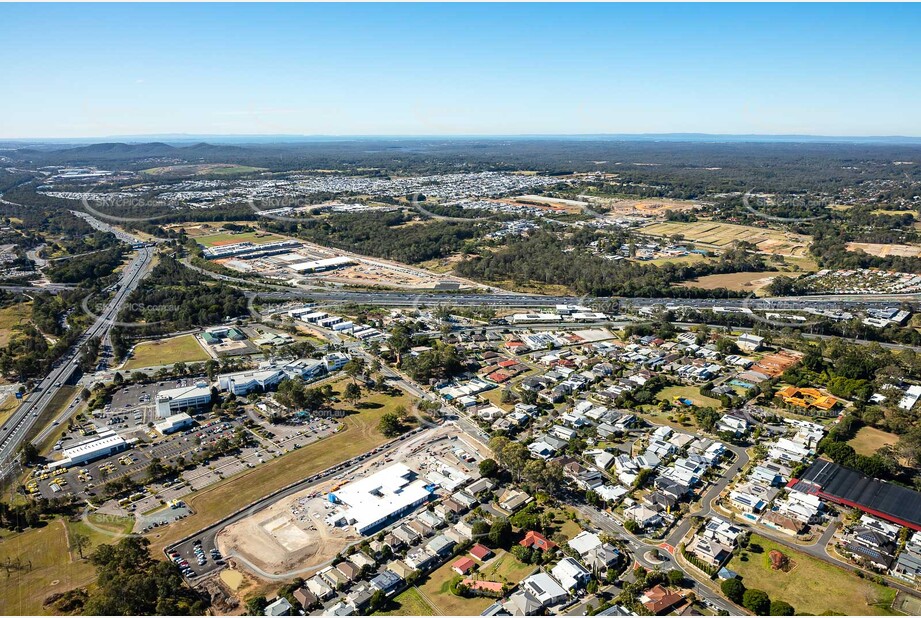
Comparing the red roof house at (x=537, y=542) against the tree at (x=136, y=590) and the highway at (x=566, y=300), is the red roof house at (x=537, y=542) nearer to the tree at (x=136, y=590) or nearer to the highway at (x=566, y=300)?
the tree at (x=136, y=590)

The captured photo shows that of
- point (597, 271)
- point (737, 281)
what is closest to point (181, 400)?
point (597, 271)

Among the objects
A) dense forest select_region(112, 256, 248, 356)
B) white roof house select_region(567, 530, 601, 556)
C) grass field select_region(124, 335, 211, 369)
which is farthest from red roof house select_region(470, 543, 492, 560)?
dense forest select_region(112, 256, 248, 356)

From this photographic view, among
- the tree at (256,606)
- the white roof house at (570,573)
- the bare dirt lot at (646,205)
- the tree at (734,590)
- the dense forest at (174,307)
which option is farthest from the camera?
the bare dirt lot at (646,205)

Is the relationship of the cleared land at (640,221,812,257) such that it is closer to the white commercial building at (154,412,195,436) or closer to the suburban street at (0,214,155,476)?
the white commercial building at (154,412,195,436)

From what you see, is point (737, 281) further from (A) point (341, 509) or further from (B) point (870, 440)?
(A) point (341, 509)

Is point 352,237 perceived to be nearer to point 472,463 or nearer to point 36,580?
point 472,463

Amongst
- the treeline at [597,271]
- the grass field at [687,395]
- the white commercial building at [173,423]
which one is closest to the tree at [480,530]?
the grass field at [687,395]
